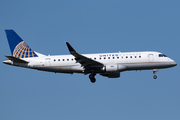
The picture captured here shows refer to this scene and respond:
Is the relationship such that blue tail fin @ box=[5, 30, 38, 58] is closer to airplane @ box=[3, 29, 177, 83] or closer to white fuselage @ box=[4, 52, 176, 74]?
airplane @ box=[3, 29, 177, 83]

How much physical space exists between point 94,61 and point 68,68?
4481mm

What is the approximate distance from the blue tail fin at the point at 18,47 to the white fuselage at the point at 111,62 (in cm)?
213

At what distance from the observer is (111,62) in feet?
139

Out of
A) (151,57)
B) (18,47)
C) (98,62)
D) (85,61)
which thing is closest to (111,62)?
(98,62)

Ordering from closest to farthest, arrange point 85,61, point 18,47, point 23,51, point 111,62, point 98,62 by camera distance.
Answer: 1. point 85,61
2. point 98,62
3. point 111,62
4. point 23,51
5. point 18,47

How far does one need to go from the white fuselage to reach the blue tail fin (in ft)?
6.98

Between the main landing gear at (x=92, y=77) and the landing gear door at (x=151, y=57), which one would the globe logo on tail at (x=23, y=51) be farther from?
the landing gear door at (x=151, y=57)

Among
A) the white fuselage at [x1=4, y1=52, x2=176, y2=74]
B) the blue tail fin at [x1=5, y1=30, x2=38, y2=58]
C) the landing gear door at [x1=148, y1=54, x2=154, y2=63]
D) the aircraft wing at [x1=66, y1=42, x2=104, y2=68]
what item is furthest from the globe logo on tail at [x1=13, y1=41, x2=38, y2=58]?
the landing gear door at [x1=148, y1=54, x2=154, y2=63]

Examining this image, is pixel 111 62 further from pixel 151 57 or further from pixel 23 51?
pixel 23 51

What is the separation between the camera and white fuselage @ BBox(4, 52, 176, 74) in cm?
4209

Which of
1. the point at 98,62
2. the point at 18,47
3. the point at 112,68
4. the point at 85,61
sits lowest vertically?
the point at 112,68

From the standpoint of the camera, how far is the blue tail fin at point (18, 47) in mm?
45562

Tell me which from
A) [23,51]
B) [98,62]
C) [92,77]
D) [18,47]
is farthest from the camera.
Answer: [18,47]

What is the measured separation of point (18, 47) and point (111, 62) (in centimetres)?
1532
